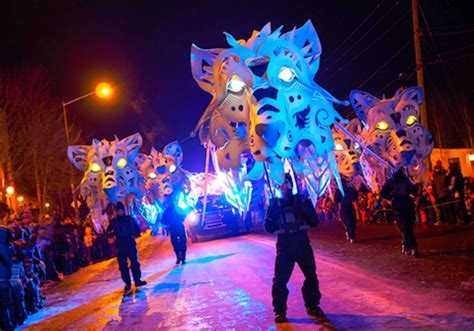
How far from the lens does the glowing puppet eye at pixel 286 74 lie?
6301 millimetres

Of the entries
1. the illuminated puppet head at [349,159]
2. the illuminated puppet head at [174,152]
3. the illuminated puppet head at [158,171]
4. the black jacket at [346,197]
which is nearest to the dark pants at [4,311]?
the black jacket at [346,197]

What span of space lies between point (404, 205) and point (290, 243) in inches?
176

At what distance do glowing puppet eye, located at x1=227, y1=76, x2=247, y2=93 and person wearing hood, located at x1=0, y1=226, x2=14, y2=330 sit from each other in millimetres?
4486

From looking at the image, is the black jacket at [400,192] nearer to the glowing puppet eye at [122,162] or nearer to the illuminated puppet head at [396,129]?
the illuminated puppet head at [396,129]

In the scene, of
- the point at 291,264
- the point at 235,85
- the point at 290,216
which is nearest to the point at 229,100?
the point at 235,85

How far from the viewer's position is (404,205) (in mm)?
9961

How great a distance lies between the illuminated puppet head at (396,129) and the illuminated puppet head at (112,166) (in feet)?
20.3

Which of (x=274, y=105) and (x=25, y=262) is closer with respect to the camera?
(x=274, y=105)

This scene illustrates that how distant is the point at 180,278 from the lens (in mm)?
11430

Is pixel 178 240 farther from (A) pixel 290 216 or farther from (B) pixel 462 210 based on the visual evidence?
(A) pixel 290 216

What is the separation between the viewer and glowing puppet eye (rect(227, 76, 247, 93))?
20.5ft

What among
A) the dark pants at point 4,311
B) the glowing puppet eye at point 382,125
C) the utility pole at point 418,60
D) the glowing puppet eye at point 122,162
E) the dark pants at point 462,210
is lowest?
the dark pants at point 4,311

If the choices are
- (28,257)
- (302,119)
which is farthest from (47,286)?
(302,119)

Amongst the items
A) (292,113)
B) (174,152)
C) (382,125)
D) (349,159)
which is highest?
(174,152)
